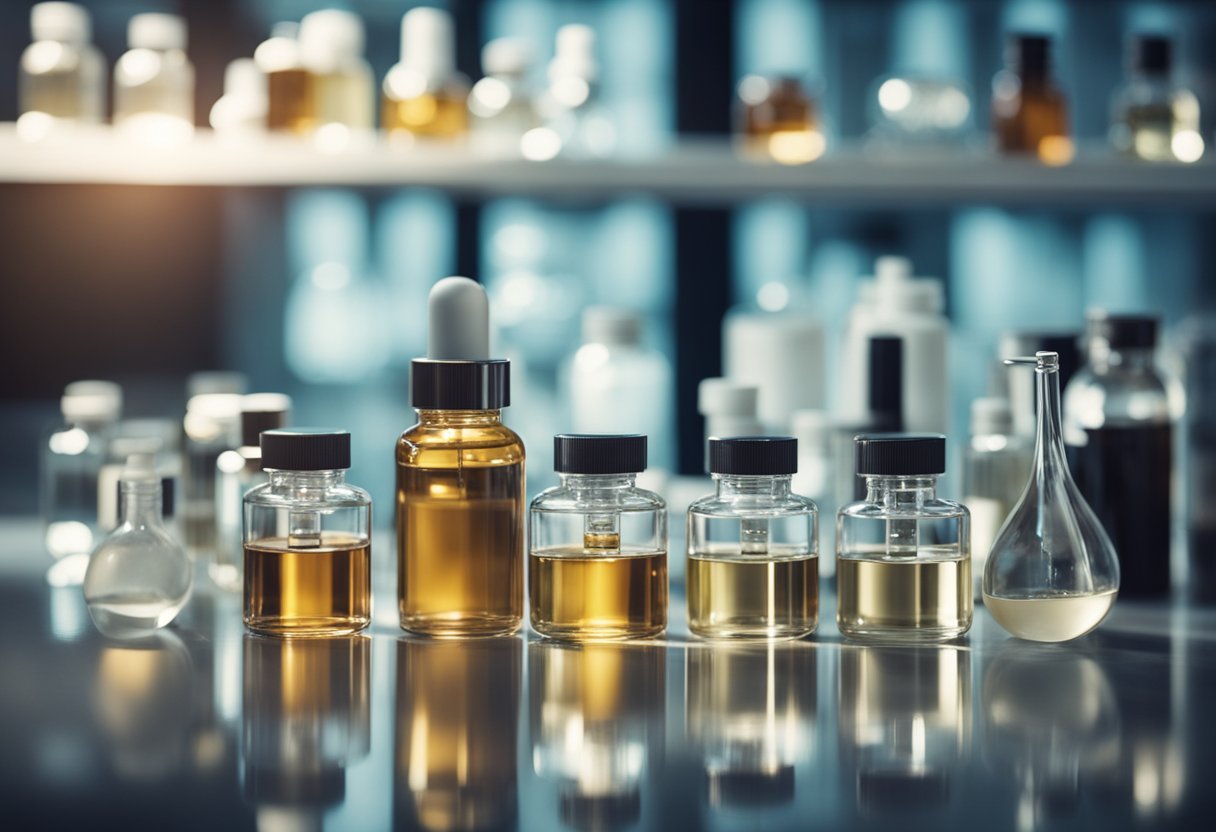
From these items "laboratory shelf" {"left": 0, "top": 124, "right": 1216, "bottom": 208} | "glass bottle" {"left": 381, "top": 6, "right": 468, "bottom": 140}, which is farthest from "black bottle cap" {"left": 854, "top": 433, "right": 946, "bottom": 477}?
"glass bottle" {"left": 381, "top": 6, "right": 468, "bottom": 140}

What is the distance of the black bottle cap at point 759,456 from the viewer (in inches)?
39.1

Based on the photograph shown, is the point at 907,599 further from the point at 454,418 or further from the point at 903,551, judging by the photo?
the point at 454,418

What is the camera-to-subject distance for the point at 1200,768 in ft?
2.43

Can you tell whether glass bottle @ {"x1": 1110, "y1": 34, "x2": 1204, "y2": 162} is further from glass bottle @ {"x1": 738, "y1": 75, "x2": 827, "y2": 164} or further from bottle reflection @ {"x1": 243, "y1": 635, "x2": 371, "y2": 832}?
bottle reflection @ {"x1": 243, "y1": 635, "x2": 371, "y2": 832}

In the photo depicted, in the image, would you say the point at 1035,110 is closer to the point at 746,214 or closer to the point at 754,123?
the point at 754,123

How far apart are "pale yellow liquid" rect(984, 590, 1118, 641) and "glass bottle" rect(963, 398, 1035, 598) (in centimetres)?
15

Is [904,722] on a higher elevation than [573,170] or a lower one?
lower

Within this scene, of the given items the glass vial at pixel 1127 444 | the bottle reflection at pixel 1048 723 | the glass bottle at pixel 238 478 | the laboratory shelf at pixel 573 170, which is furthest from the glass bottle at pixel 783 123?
the bottle reflection at pixel 1048 723

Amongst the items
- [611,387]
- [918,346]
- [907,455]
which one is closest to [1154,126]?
[918,346]

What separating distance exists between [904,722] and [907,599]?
192 mm

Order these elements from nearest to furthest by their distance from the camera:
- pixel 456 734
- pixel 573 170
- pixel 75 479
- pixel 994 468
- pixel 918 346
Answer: pixel 456 734, pixel 994 468, pixel 918 346, pixel 75 479, pixel 573 170

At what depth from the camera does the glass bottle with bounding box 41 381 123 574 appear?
5.15 feet

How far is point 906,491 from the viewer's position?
1016 millimetres

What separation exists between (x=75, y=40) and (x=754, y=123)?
2.87 ft
